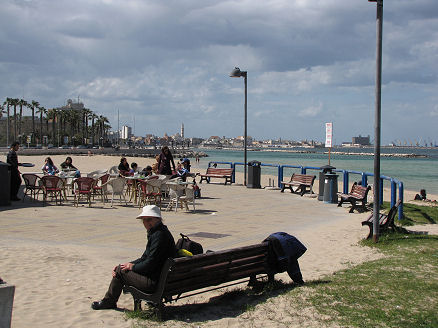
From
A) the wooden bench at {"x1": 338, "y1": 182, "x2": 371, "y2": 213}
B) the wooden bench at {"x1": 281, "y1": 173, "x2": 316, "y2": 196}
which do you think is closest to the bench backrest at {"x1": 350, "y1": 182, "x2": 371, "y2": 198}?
the wooden bench at {"x1": 338, "y1": 182, "x2": 371, "y2": 213}

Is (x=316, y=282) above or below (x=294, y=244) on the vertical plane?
below

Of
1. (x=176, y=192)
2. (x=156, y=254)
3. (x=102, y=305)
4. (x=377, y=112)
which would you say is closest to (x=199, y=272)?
(x=156, y=254)

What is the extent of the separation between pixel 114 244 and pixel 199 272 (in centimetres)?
401

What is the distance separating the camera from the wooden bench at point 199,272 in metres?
4.88

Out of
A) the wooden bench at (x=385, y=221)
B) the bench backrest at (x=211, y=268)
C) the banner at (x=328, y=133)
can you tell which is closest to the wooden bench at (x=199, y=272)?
the bench backrest at (x=211, y=268)

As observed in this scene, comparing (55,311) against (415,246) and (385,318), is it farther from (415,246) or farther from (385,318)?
(415,246)

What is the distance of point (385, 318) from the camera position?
186 inches

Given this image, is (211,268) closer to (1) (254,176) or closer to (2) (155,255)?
(2) (155,255)

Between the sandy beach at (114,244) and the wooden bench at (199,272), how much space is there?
29cm

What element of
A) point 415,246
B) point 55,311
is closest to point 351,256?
→ point 415,246

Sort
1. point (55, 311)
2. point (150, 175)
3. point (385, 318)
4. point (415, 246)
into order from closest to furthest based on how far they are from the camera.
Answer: point (385, 318) < point (55, 311) < point (415, 246) < point (150, 175)

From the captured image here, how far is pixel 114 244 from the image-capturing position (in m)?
8.73

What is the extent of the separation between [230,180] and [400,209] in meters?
12.3

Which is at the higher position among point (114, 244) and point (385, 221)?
point (385, 221)
